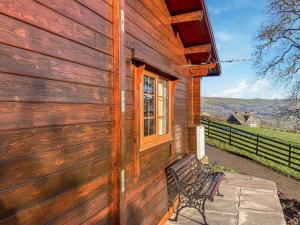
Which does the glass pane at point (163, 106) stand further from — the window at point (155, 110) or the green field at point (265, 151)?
the green field at point (265, 151)

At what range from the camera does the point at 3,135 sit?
1.62 meters

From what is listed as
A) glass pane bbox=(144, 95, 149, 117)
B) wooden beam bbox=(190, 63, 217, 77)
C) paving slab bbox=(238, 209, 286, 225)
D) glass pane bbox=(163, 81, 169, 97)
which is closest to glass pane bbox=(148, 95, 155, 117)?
glass pane bbox=(144, 95, 149, 117)

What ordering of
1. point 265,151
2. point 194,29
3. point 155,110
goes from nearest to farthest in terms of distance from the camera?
point 155,110
point 194,29
point 265,151

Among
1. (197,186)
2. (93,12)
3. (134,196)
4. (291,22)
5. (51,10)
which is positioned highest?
(291,22)

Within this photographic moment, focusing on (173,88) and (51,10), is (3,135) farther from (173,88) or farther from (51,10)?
(173,88)

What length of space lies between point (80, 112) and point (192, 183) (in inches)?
126

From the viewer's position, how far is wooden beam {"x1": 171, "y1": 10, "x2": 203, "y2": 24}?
202 inches

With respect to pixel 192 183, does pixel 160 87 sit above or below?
above

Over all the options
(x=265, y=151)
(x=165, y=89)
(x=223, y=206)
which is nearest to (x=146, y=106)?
(x=165, y=89)

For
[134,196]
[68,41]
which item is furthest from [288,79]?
[68,41]

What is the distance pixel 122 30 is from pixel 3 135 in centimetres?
177

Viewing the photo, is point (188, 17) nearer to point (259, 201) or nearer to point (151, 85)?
point (151, 85)

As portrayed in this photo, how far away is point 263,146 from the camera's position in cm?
1345

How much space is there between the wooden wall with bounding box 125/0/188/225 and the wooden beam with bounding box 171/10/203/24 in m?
0.17
